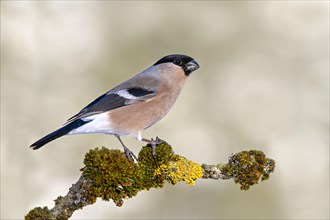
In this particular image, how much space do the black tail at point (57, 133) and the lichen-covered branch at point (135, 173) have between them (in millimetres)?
1033

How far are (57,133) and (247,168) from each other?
2.18m

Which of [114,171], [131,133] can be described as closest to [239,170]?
[114,171]

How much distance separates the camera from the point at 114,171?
4.41 m

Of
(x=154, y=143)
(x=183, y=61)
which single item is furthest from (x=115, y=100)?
A: (x=154, y=143)

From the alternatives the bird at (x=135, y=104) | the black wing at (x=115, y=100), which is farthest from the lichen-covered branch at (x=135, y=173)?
A: the black wing at (x=115, y=100)

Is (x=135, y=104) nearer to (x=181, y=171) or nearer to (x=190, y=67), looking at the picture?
(x=190, y=67)

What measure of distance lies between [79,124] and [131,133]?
66cm

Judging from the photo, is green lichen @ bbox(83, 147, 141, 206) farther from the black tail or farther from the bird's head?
the bird's head

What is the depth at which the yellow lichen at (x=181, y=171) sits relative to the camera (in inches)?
188

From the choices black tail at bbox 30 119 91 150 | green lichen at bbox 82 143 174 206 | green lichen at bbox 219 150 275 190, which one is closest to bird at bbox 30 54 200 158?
black tail at bbox 30 119 91 150

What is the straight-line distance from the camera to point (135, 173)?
14.9 feet

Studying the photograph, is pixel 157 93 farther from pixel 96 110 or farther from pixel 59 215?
Result: pixel 59 215

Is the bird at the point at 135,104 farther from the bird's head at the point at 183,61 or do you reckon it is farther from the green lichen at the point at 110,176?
the green lichen at the point at 110,176

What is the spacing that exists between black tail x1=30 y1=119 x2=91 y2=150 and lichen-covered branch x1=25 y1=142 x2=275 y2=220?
1.03 meters
